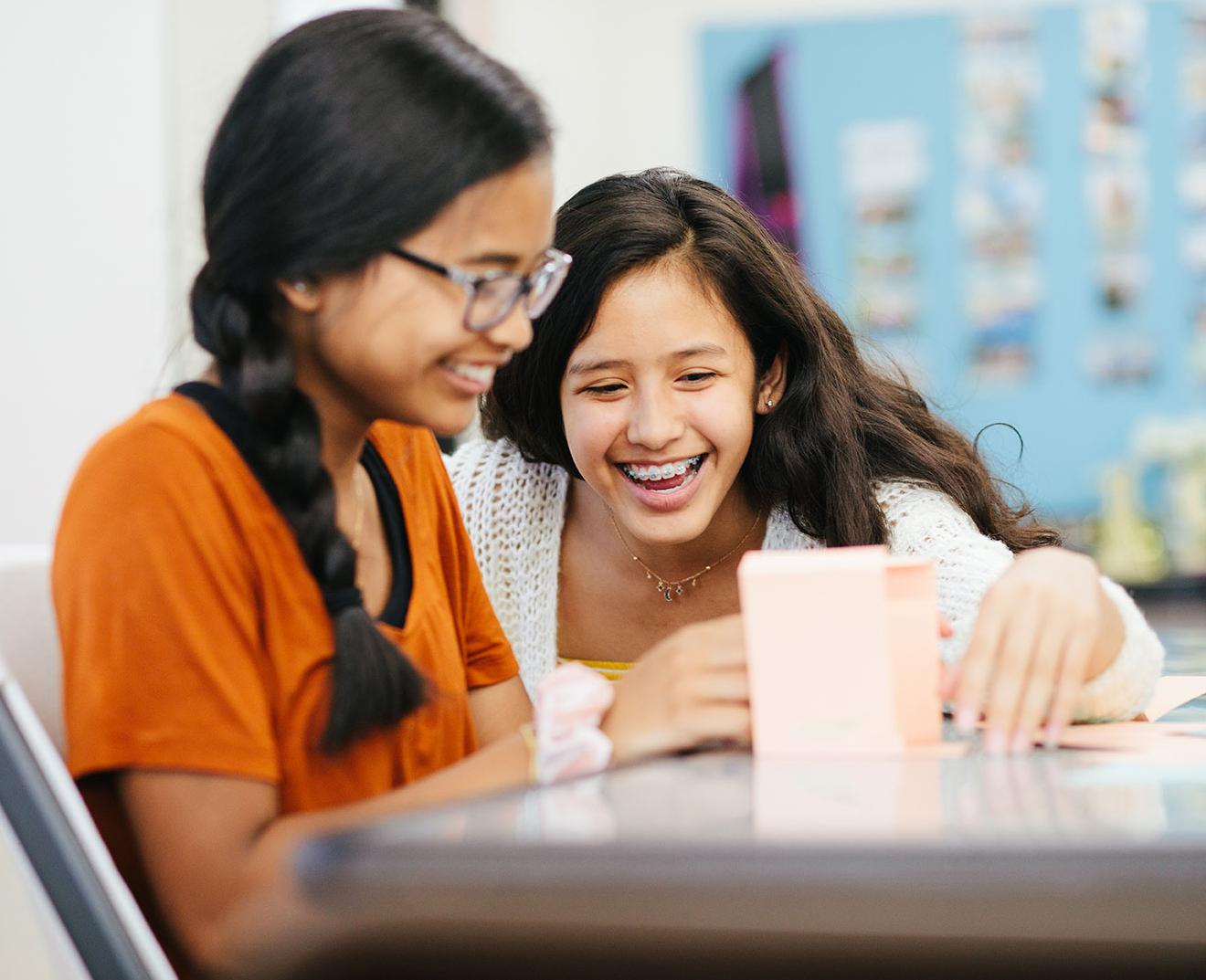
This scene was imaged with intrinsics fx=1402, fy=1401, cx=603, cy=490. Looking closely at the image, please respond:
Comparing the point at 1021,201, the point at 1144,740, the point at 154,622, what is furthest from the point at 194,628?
the point at 1021,201

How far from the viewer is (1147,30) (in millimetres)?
3799

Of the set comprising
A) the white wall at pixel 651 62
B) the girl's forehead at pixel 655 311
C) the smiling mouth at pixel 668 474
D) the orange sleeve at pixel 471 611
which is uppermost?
the white wall at pixel 651 62

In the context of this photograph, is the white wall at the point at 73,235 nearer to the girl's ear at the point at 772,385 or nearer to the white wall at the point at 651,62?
the girl's ear at the point at 772,385

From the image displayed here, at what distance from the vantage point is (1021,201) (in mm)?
3883

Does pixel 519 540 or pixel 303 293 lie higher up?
pixel 303 293

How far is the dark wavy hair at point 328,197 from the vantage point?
0.91 meters

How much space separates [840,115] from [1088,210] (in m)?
0.74

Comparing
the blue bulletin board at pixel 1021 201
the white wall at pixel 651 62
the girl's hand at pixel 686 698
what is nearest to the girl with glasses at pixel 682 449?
the girl's hand at pixel 686 698

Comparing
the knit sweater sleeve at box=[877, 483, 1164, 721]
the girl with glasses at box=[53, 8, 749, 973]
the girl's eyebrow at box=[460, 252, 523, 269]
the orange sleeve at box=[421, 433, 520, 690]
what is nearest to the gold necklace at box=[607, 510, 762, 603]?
the knit sweater sleeve at box=[877, 483, 1164, 721]

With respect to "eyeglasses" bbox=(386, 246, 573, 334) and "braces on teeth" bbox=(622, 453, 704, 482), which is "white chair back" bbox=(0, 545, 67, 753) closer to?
"eyeglasses" bbox=(386, 246, 573, 334)

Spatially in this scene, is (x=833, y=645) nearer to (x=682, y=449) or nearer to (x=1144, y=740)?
(x=1144, y=740)

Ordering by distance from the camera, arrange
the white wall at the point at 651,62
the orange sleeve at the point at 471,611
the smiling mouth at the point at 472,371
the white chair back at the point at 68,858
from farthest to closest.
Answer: the white wall at the point at 651,62 → the orange sleeve at the point at 471,611 → the smiling mouth at the point at 472,371 → the white chair back at the point at 68,858

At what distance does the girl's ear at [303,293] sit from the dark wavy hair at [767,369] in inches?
21.8

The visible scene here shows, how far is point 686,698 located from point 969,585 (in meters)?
0.47
